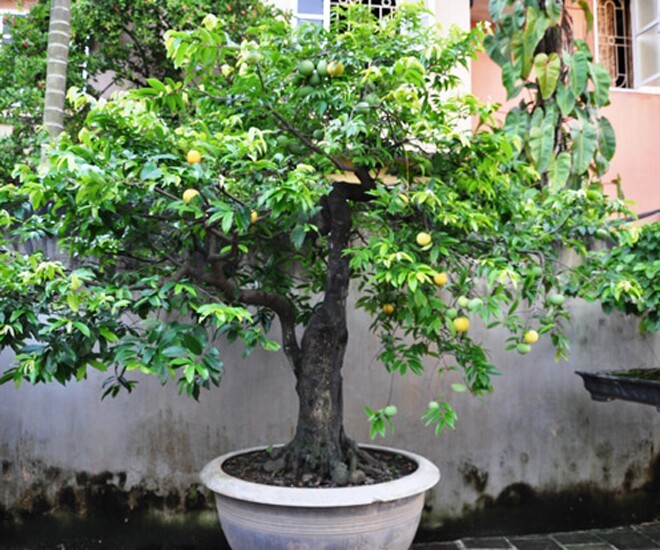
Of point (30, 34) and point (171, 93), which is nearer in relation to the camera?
point (171, 93)

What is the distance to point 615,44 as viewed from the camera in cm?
684

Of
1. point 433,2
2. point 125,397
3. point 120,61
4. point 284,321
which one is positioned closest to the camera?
point 284,321

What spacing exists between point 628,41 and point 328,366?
6.08 m

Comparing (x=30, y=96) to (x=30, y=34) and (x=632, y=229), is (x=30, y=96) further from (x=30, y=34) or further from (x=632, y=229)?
(x=632, y=229)

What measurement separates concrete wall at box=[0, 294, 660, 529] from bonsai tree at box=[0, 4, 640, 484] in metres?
0.88

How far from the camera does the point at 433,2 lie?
214 inches

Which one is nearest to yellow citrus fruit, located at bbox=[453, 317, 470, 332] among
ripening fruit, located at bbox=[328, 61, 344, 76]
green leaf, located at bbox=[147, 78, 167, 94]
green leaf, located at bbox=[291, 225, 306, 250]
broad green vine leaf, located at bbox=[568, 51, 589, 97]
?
green leaf, located at bbox=[291, 225, 306, 250]

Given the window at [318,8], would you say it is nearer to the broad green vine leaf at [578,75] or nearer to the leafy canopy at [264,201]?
the broad green vine leaf at [578,75]

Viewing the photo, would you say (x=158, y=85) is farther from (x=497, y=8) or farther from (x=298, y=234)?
(x=497, y=8)

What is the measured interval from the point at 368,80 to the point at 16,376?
150cm

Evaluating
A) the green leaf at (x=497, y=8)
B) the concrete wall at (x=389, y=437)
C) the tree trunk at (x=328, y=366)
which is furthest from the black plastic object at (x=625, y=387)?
the green leaf at (x=497, y=8)

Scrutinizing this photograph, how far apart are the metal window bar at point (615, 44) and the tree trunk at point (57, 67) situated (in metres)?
5.64

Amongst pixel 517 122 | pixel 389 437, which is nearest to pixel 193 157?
pixel 389 437

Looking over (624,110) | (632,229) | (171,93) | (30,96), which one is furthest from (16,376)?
(624,110)
